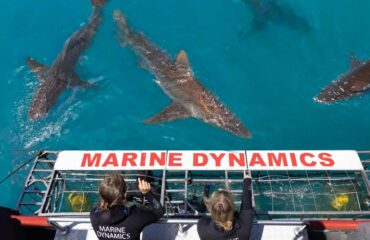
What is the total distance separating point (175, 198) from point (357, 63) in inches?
313

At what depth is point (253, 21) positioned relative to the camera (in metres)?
14.4

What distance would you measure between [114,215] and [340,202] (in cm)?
545

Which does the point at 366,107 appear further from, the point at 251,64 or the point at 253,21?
the point at 253,21

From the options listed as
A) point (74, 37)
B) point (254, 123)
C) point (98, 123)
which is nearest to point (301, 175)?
point (254, 123)

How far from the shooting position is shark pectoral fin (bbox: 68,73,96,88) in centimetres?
1227

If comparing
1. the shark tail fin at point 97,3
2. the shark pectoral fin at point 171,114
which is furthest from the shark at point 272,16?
the shark tail fin at point 97,3

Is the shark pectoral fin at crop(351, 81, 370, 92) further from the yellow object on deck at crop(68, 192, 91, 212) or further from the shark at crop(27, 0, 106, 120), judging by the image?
the yellow object on deck at crop(68, 192, 91, 212)

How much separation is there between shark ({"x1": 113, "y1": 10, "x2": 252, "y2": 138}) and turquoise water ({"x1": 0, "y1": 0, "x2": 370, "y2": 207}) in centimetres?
26

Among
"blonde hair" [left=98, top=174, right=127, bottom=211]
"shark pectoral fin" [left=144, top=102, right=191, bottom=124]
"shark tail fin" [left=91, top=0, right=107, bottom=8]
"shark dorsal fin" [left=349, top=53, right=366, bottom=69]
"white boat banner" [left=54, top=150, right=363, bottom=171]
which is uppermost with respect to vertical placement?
"shark tail fin" [left=91, top=0, right=107, bottom=8]

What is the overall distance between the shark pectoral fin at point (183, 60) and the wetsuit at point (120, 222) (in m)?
7.43

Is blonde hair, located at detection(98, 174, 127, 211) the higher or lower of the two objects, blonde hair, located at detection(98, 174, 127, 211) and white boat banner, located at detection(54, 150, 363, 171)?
the lower

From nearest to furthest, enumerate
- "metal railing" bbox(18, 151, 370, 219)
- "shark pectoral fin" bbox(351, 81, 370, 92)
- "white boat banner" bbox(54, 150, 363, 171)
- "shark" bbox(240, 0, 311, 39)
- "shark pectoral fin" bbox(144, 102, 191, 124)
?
"white boat banner" bbox(54, 150, 363, 171), "metal railing" bbox(18, 151, 370, 219), "shark pectoral fin" bbox(144, 102, 191, 124), "shark pectoral fin" bbox(351, 81, 370, 92), "shark" bbox(240, 0, 311, 39)

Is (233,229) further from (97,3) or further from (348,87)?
(97,3)

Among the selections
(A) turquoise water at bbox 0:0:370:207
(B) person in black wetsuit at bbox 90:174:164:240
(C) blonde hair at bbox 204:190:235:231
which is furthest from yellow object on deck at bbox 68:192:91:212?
(C) blonde hair at bbox 204:190:235:231
